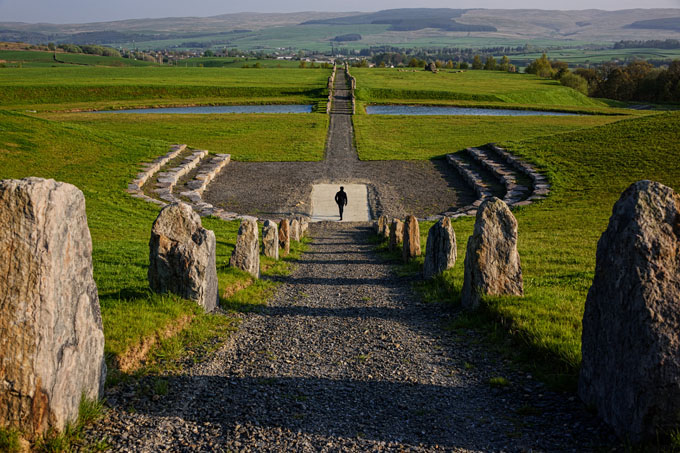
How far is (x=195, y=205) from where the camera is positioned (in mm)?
28016

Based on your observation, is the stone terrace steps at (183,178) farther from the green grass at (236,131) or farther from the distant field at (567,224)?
the distant field at (567,224)

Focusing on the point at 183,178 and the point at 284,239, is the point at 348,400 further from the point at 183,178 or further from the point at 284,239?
the point at 183,178

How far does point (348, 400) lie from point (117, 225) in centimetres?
1721

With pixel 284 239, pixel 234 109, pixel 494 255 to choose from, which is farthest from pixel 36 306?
pixel 234 109

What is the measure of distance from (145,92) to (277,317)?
7438 cm

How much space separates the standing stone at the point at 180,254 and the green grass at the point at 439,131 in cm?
3175

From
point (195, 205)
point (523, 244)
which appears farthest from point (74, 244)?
point (195, 205)

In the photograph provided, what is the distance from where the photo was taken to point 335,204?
3067 centimetres

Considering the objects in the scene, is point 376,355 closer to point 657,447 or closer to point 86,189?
point 657,447

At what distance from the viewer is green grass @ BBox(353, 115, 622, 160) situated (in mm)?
44312

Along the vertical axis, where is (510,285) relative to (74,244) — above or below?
below

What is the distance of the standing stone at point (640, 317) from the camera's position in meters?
5.76

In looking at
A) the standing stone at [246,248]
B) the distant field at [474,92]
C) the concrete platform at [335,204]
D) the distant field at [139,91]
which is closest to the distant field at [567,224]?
the standing stone at [246,248]

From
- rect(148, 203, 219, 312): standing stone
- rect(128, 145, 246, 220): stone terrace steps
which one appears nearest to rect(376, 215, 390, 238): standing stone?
rect(128, 145, 246, 220): stone terrace steps
